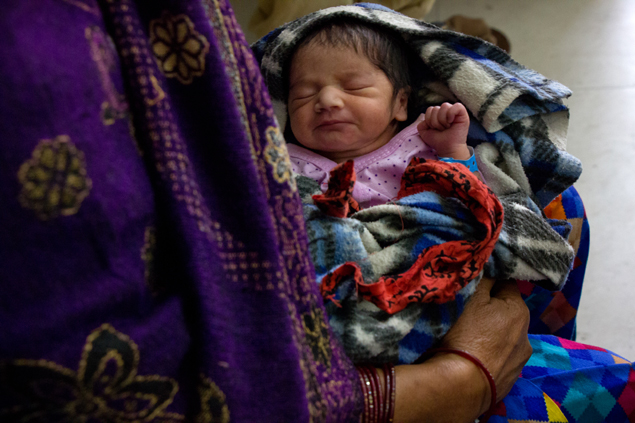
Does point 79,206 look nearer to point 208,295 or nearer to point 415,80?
point 208,295

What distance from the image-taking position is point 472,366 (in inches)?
24.4

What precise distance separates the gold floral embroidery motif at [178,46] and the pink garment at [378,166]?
52cm

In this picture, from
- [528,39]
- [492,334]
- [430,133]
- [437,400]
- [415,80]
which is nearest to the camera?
[437,400]

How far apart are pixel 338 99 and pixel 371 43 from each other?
17 cm

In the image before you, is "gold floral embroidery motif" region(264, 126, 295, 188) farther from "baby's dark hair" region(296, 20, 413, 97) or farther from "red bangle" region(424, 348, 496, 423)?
"baby's dark hair" region(296, 20, 413, 97)

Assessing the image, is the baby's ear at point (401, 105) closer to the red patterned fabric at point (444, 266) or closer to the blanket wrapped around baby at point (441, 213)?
the blanket wrapped around baby at point (441, 213)

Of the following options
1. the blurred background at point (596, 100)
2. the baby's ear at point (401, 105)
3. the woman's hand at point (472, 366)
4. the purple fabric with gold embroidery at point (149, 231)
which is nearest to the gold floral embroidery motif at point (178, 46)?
the purple fabric with gold embroidery at point (149, 231)

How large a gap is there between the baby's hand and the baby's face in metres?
0.11

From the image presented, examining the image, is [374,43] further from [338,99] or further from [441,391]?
[441,391]

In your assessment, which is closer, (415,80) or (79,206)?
(79,206)

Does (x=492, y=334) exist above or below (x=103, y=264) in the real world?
below

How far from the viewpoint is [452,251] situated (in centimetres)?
64

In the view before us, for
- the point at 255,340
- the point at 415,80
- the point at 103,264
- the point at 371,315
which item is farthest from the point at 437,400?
the point at 415,80

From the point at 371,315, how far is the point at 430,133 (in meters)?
0.46
